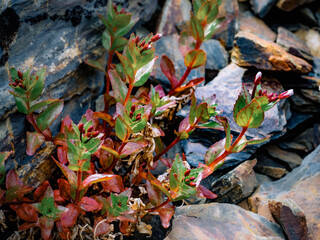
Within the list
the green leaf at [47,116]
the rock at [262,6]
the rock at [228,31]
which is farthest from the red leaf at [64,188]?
the rock at [262,6]

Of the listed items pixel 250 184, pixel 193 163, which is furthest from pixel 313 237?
pixel 193 163

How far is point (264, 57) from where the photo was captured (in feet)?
8.24

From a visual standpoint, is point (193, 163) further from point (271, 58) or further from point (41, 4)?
point (41, 4)

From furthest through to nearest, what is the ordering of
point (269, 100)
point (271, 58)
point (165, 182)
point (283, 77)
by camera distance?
point (283, 77) → point (271, 58) → point (165, 182) → point (269, 100)

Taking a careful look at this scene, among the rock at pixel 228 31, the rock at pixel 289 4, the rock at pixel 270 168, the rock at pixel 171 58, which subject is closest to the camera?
the rock at pixel 171 58

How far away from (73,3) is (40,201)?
51.7 inches

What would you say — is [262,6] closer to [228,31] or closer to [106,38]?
[228,31]

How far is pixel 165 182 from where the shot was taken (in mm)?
1892

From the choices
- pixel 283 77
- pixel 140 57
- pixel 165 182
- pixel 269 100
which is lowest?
pixel 283 77

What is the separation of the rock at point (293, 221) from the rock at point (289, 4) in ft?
6.65

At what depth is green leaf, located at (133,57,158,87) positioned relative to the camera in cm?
182

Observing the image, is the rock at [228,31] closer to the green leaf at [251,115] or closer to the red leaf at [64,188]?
the green leaf at [251,115]

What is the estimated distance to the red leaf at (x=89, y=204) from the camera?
67.8 inches

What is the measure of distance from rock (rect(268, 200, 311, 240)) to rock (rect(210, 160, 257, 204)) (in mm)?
385
